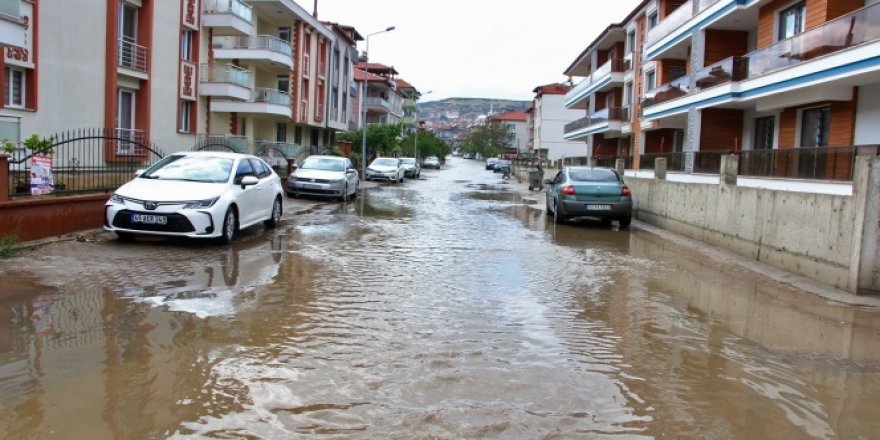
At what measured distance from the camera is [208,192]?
1123 centimetres

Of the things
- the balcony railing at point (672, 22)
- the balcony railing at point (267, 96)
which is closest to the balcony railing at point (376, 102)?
the balcony railing at point (267, 96)

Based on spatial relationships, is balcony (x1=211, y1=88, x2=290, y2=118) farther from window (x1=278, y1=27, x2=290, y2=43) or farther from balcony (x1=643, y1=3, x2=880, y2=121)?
balcony (x1=643, y1=3, x2=880, y2=121)

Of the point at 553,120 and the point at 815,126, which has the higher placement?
the point at 553,120

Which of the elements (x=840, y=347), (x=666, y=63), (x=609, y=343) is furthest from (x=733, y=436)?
(x=666, y=63)

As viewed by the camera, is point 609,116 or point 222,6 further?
point 609,116

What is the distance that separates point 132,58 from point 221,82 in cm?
816

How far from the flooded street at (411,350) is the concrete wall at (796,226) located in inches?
31.2

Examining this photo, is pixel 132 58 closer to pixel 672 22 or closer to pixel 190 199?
pixel 190 199

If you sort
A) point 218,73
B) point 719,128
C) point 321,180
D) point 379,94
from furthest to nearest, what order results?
point 379,94, point 218,73, point 719,128, point 321,180

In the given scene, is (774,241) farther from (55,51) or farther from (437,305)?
(55,51)

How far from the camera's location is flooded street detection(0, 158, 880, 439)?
4.20 m

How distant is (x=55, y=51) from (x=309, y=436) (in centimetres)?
1924

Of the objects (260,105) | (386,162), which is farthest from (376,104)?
(260,105)

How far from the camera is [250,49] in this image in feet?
117
